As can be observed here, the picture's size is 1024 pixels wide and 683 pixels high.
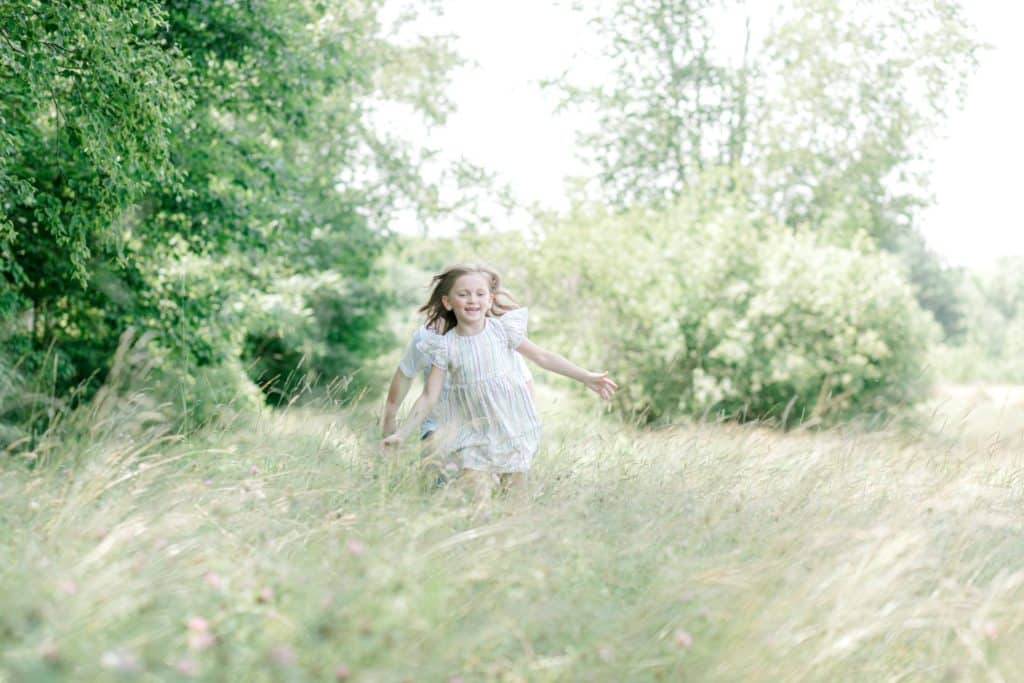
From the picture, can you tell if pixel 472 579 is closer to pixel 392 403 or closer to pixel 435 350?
pixel 392 403

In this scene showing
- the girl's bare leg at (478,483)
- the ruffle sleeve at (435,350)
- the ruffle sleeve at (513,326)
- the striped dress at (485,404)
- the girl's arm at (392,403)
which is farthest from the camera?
the ruffle sleeve at (513,326)

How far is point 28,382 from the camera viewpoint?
28.4 ft

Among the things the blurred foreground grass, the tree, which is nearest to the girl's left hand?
the blurred foreground grass

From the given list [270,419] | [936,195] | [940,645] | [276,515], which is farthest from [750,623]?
[936,195]

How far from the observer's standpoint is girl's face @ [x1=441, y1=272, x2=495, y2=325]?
552 centimetres

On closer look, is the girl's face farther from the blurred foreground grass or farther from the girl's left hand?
the blurred foreground grass

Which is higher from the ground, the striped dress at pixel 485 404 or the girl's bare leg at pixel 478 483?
the striped dress at pixel 485 404

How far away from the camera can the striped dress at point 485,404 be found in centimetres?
537

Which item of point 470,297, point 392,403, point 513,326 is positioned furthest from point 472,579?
point 513,326

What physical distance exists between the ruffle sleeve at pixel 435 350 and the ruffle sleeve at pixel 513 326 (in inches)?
14.8

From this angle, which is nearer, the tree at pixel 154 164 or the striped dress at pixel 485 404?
the striped dress at pixel 485 404

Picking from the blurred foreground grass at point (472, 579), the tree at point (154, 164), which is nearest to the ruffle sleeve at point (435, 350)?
the blurred foreground grass at point (472, 579)

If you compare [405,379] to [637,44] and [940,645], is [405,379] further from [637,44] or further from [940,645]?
[637,44]

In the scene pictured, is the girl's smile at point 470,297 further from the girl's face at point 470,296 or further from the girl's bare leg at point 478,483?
the girl's bare leg at point 478,483
